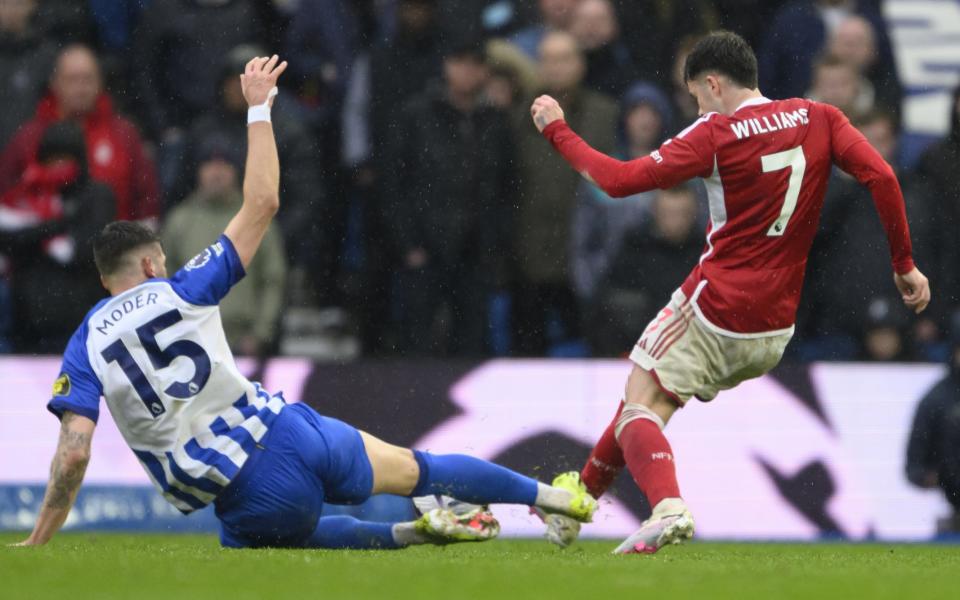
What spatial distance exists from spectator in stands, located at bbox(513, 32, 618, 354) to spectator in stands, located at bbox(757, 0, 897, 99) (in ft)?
4.05

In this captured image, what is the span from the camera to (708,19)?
11680 millimetres

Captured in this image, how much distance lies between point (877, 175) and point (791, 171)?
1.13 feet

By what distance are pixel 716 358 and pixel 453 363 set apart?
314 centimetres

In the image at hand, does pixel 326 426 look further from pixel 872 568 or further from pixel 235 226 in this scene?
pixel 872 568

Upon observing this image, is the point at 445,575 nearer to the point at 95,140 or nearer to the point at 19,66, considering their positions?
the point at 95,140

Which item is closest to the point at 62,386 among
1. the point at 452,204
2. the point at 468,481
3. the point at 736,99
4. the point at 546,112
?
the point at 468,481

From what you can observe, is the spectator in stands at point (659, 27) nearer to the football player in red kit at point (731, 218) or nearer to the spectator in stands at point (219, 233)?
the spectator in stands at point (219, 233)

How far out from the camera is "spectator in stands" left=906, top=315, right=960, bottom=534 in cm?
1011

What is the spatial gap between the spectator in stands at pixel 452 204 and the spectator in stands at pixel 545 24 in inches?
21.8

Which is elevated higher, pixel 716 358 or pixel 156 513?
pixel 716 358

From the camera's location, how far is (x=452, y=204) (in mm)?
10859

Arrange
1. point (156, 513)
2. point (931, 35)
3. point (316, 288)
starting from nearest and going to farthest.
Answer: point (156, 513) → point (316, 288) → point (931, 35)

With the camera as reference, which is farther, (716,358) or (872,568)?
(716,358)

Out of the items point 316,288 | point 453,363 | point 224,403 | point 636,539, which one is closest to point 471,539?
point 636,539
